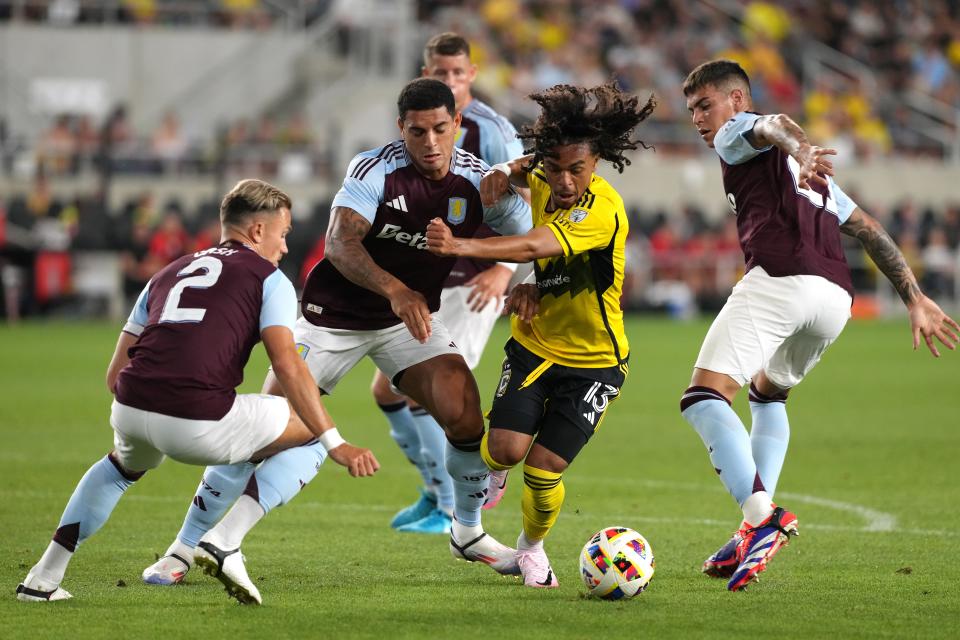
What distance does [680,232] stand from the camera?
27.8 meters

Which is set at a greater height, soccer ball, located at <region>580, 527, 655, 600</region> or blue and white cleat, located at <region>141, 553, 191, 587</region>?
soccer ball, located at <region>580, 527, 655, 600</region>

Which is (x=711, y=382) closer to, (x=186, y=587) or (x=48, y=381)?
(x=186, y=587)

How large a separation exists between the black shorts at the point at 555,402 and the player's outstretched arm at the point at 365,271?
1.63 ft

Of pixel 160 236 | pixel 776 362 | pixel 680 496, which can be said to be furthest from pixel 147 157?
pixel 776 362

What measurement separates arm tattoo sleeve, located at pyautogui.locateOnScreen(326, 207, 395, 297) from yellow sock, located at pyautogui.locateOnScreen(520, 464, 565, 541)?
1.14m

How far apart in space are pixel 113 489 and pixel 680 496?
14.8 feet

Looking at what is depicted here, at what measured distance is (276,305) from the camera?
5.84 meters

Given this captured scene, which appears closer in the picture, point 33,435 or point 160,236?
point 33,435

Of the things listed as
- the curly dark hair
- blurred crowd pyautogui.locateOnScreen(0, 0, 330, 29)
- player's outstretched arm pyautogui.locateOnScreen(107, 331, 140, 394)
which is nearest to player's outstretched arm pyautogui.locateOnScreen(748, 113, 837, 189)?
the curly dark hair

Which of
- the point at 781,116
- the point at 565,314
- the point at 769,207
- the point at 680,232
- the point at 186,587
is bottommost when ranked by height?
the point at 680,232

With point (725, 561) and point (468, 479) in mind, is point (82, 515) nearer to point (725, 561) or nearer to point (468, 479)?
point (468, 479)

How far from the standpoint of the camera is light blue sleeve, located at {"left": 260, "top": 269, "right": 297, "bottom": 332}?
582cm

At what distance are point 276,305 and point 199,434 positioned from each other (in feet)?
2.05

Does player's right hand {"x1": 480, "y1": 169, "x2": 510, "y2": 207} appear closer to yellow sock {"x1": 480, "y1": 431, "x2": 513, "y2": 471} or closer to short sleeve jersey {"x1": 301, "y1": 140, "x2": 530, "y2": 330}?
short sleeve jersey {"x1": 301, "y1": 140, "x2": 530, "y2": 330}
